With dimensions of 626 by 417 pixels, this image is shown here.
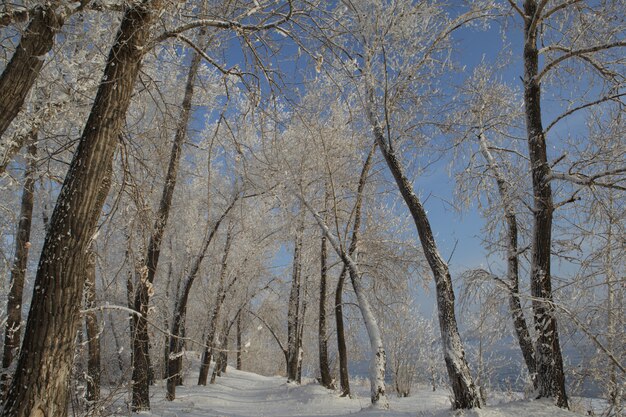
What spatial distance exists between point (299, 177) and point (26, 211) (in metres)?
6.19

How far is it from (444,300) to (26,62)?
5.97m

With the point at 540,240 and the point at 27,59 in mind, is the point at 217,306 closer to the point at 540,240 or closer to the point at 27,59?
the point at 540,240

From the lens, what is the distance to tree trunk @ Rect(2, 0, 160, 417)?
104 inches

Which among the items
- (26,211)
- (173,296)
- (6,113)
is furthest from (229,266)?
(6,113)

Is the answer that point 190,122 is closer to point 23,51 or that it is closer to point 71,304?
point 23,51

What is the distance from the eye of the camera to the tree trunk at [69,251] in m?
2.63

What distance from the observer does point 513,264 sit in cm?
800

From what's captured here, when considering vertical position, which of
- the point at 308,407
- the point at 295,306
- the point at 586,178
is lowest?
the point at 308,407

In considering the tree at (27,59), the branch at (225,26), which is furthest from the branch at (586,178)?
the tree at (27,59)

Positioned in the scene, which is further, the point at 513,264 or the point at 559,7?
the point at 513,264

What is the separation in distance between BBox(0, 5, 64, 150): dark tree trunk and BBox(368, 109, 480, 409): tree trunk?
5578 mm

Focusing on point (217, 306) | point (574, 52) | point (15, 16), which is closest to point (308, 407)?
point (217, 306)

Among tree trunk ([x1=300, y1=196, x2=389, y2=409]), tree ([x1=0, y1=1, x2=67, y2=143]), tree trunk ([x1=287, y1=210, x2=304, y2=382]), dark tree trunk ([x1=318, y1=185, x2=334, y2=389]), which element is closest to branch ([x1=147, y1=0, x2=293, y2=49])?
tree ([x1=0, y1=1, x2=67, y2=143])

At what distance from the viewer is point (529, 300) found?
246 inches
